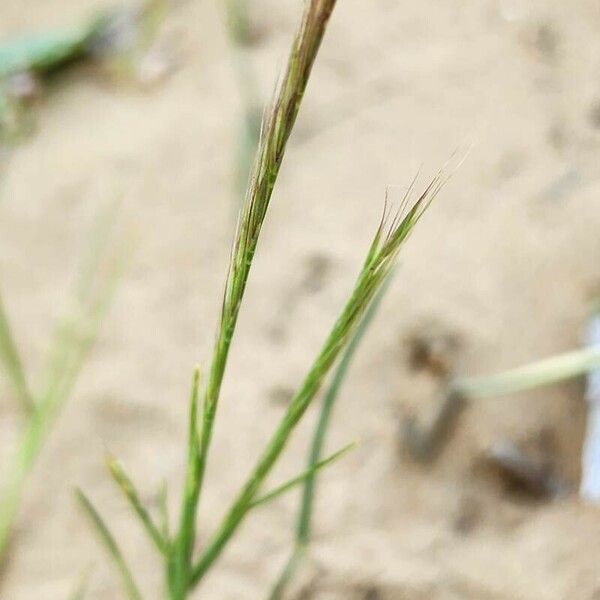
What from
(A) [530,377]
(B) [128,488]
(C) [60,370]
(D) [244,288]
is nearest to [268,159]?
(D) [244,288]

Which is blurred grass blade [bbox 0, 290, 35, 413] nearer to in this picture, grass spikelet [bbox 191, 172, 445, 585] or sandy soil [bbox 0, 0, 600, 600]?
sandy soil [bbox 0, 0, 600, 600]

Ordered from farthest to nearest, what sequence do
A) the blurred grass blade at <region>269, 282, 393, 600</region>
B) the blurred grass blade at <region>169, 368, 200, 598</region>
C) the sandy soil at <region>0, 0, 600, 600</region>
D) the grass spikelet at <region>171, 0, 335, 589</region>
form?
the sandy soil at <region>0, 0, 600, 600</region>, the blurred grass blade at <region>269, 282, 393, 600</region>, the blurred grass blade at <region>169, 368, 200, 598</region>, the grass spikelet at <region>171, 0, 335, 589</region>

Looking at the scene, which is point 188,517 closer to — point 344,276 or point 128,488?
point 128,488

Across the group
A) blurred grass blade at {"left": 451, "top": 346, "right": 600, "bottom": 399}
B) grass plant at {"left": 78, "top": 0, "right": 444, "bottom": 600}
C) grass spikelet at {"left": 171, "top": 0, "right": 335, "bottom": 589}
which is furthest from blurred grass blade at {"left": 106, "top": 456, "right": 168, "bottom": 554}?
blurred grass blade at {"left": 451, "top": 346, "right": 600, "bottom": 399}

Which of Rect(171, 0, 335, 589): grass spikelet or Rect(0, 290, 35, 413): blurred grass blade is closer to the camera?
Rect(171, 0, 335, 589): grass spikelet

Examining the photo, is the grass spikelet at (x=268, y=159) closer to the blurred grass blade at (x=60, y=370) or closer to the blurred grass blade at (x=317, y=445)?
the blurred grass blade at (x=317, y=445)

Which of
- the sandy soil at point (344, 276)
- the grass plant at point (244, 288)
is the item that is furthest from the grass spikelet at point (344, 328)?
the sandy soil at point (344, 276)
